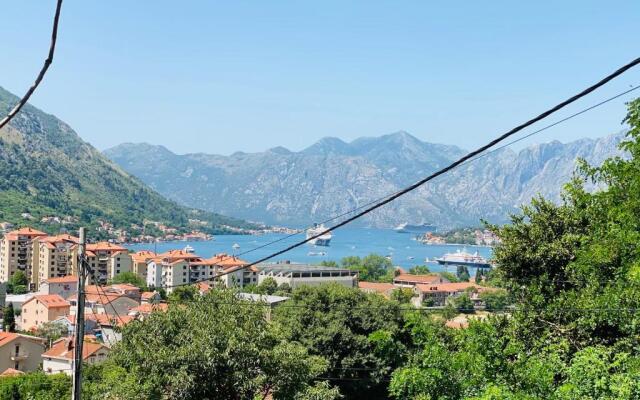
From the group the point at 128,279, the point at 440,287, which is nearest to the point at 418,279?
the point at 440,287

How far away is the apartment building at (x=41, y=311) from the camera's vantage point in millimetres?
39438

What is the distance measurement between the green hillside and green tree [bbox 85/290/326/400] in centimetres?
8786

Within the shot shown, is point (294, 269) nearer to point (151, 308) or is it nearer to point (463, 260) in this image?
point (151, 308)

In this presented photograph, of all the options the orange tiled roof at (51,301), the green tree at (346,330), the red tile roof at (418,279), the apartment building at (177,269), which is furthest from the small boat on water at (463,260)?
the green tree at (346,330)

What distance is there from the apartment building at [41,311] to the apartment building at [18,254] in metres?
19.4

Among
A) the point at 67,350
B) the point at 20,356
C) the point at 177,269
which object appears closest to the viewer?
the point at 67,350

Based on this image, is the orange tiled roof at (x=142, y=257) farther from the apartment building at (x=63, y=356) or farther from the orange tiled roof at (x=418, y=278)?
the apartment building at (x=63, y=356)

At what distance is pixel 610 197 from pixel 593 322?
165 centimetres

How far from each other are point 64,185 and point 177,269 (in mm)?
76927

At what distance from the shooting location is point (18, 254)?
60.1 meters

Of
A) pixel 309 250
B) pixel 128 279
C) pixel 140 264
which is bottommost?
pixel 309 250

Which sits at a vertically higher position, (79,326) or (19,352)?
(79,326)

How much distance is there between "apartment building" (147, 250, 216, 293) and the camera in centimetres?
6166

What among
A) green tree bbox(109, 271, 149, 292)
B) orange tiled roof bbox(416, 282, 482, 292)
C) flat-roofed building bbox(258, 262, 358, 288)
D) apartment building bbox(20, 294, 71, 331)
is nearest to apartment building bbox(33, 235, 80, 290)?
green tree bbox(109, 271, 149, 292)
